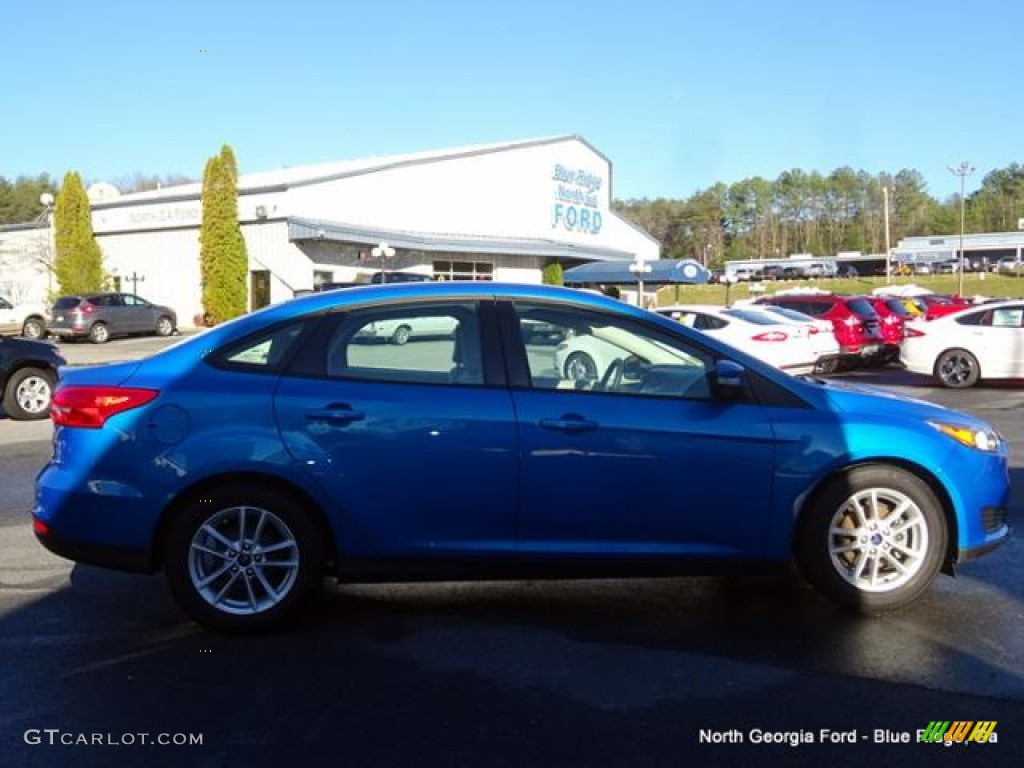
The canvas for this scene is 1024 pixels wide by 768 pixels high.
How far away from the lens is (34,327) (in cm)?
3212

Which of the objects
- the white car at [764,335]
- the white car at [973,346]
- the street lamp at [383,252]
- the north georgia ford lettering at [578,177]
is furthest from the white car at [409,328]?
the north georgia ford lettering at [578,177]

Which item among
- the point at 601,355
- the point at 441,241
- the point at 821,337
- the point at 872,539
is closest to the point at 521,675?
the point at 601,355

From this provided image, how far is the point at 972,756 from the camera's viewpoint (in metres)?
3.31

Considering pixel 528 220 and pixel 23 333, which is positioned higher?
pixel 528 220

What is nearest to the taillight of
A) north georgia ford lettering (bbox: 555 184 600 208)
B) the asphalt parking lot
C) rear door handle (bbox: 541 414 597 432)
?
the asphalt parking lot

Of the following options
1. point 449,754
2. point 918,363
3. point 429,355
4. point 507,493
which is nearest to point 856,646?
point 507,493

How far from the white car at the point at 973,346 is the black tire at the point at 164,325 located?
82.4 ft

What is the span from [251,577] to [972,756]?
3051 mm

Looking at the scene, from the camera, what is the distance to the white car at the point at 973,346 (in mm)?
16250

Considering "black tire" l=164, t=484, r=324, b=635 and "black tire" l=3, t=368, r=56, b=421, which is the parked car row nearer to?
"black tire" l=3, t=368, r=56, b=421

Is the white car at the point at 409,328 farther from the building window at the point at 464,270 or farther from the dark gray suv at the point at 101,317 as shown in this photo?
the building window at the point at 464,270

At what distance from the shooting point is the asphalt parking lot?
11.1ft

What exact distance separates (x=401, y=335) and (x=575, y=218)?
4654 cm

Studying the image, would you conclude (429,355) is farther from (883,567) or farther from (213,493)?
(883,567)
